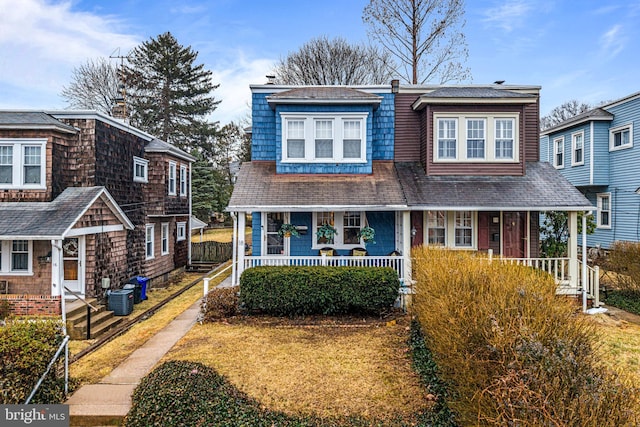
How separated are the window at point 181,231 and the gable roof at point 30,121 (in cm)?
802

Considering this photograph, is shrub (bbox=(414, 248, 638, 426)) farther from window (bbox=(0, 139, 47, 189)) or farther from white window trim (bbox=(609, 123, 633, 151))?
white window trim (bbox=(609, 123, 633, 151))

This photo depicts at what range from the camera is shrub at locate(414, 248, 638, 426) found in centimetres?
270

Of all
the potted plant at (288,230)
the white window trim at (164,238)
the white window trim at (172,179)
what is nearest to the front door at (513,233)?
the potted plant at (288,230)

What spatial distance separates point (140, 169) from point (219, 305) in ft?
31.6

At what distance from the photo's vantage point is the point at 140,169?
53.7 feet

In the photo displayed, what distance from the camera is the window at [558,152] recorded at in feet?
69.7

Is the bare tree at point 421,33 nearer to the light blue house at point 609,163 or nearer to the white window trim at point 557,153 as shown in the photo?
the white window trim at point 557,153

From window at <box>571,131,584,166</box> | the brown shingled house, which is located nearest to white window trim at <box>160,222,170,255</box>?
the brown shingled house

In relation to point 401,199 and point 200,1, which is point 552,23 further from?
point 200,1

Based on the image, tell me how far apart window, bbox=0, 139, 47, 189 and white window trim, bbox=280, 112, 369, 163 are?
26.8 ft

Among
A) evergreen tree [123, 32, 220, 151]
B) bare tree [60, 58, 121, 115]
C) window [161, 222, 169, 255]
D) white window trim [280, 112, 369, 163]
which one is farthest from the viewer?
evergreen tree [123, 32, 220, 151]

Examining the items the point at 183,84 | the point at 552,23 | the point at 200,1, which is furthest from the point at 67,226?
the point at 183,84

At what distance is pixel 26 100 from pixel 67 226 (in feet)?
87.6

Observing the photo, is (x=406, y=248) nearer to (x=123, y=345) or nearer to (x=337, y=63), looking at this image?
(x=123, y=345)
